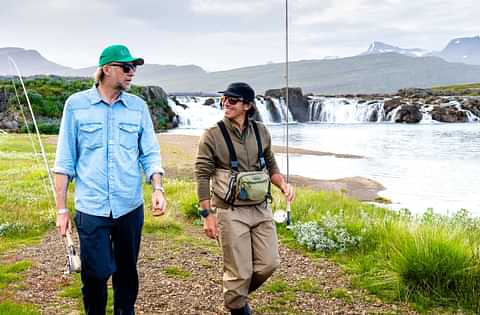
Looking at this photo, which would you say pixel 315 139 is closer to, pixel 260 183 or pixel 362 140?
pixel 362 140

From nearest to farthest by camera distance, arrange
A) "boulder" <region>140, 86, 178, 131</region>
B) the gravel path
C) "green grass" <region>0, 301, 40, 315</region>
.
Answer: "green grass" <region>0, 301, 40, 315</region> → the gravel path → "boulder" <region>140, 86, 178, 131</region>

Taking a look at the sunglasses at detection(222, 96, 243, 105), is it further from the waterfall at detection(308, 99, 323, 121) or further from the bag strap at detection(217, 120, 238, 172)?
the waterfall at detection(308, 99, 323, 121)

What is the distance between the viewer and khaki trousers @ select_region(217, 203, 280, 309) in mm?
4242

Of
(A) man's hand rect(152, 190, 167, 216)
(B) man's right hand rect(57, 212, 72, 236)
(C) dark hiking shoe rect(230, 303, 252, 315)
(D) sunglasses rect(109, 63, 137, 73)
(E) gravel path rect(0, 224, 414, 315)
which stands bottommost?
(E) gravel path rect(0, 224, 414, 315)

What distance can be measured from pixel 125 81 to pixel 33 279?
3353 millimetres

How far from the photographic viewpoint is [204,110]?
56125 millimetres

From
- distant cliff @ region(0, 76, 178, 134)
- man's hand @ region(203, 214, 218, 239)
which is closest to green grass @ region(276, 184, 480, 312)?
man's hand @ region(203, 214, 218, 239)

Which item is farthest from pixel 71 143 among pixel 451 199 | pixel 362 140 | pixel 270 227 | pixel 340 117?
pixel 340 117

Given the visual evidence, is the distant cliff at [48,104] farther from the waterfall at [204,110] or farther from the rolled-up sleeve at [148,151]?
the rolled-up sleeve at [148,151]

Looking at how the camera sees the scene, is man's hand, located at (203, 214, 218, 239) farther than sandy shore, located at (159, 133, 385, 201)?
No

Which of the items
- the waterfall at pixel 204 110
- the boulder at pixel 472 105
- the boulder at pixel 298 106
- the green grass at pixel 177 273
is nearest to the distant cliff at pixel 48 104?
the waterfall at pixel 204 110

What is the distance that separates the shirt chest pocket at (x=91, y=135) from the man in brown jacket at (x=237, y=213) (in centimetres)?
93

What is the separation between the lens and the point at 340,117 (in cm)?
5931

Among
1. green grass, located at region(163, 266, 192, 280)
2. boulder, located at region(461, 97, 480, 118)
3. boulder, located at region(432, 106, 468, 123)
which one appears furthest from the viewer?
boulder, located at region(461, 97, 480, 118)
